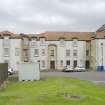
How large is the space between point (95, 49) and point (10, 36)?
22537 mm

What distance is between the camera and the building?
103125mm

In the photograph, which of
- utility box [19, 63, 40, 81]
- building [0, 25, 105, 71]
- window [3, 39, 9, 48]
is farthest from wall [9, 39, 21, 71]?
utility box [19, 63, 40, 81]

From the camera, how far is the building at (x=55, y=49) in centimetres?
10312

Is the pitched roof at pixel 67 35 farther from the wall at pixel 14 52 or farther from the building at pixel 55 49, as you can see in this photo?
the wall at pixel 14 52

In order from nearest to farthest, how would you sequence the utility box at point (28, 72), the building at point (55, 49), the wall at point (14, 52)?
the utility box at point (28, 72)
the wall at point (14, 52)
the building at point (55, 49)

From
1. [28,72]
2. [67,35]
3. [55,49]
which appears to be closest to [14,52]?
[55,49]

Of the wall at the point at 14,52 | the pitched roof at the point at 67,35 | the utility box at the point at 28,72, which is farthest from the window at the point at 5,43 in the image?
the utility box at the point at 28,72

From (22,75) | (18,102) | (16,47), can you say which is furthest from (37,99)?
(16,47)

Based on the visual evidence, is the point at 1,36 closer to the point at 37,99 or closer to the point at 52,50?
the point at 52,50

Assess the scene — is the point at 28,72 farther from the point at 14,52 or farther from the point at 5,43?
the point at 5,43

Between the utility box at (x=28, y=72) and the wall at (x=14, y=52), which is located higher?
the wall at (x=14, y=52)

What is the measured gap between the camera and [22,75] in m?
47.8

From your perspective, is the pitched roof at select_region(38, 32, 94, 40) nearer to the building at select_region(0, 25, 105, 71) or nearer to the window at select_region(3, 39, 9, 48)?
the building at select_region(0, 25, 105, 71)

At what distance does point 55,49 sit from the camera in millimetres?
107688
